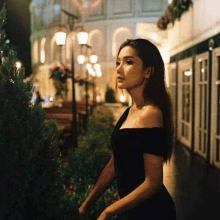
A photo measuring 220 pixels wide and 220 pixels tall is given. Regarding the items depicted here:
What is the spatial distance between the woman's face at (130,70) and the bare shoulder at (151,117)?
150 mm

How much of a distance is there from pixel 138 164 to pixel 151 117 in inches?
9.6

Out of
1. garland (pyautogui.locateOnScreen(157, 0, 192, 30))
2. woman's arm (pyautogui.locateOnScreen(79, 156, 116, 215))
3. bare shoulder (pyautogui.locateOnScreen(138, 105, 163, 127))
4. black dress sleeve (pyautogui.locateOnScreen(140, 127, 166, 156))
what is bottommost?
woman's arm (pyautogui.locateOnScreen(79, 156, 116, 215))

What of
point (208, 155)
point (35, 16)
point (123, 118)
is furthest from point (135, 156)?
point (35, 16)

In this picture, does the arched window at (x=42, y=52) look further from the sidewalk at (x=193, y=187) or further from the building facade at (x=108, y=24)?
the sidewalk at (x=193, y=187)

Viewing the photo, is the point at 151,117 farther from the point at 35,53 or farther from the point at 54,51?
the point at 35,53

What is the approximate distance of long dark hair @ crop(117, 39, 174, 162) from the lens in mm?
2100

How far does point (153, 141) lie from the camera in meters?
1.97

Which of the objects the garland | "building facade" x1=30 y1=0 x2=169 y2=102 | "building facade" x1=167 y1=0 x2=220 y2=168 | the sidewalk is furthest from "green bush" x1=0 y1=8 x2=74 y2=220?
"building facade" x1=30 y1=0 x2=169 y2=102

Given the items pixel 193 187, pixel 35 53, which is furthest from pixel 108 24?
pixel 193 187

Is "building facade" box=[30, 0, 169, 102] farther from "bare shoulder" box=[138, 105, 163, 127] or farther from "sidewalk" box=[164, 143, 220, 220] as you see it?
"bare shoulder" box=[138, 105, 163, 127]

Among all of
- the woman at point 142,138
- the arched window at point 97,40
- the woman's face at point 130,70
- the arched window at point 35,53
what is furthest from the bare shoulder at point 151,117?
the arched window at point 35,53

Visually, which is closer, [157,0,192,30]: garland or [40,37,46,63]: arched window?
[157,0,192,30]: garland

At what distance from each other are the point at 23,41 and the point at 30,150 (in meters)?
42.7

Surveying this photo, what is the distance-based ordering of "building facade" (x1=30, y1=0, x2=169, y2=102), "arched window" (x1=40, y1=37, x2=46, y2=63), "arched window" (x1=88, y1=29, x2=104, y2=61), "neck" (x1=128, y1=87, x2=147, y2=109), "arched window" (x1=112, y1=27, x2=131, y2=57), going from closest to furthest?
"neck" (x1=128, y1=87, x2=147, y2=109)
"building facade" (x1=30, y1=0, x2=169, y2=102)
"arched window" (x1=112, y1=27, x2=131, y2=57)
"arched window" (x1=88, y1=29, x2=104, y2=61)
"arched window" (x1=40, y1=37, x2=46, y2=63)
